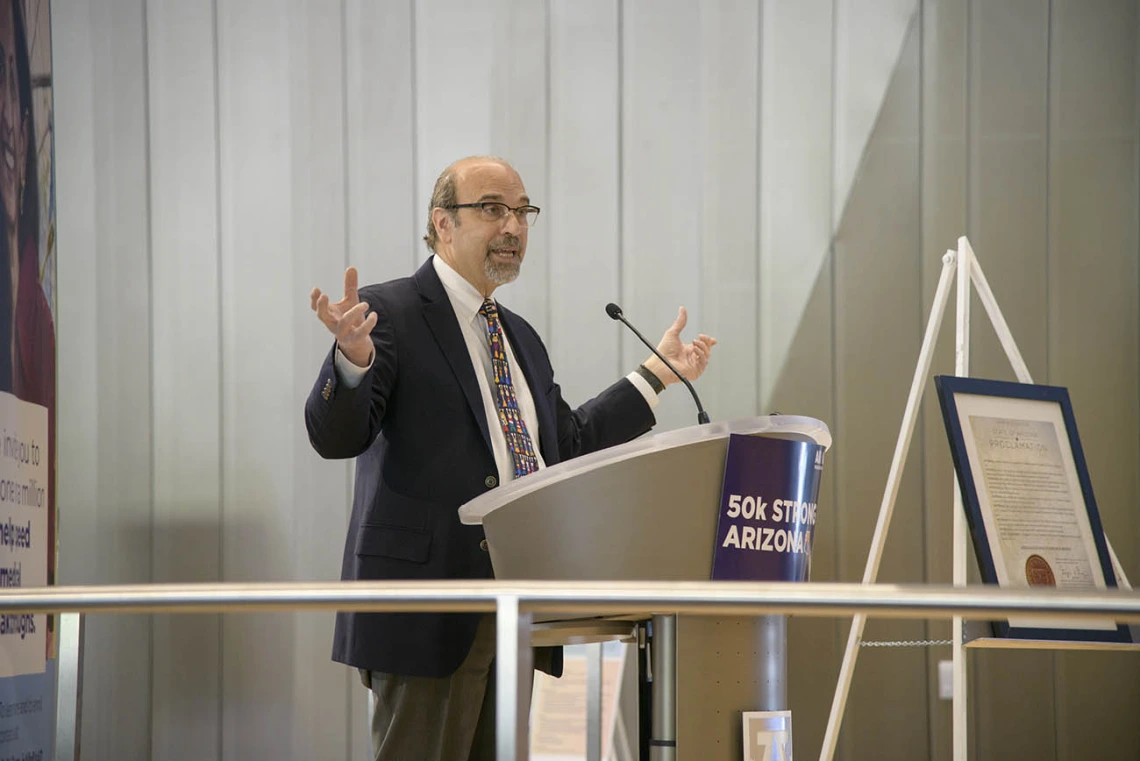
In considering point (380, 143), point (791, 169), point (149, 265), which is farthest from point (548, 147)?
point (149, 265)

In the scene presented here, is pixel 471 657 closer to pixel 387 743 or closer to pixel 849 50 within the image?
pixel 387 743

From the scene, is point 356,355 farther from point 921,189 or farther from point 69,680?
point 921,189

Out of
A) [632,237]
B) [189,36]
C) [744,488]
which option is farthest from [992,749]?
[189,36]

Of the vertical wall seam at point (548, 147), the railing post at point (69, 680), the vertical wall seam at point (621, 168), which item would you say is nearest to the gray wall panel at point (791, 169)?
the vertical wall seam at point (621, 168)

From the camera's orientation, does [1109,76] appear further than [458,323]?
Yes

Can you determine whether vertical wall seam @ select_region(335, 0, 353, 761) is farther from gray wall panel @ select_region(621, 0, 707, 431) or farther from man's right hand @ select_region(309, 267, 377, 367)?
man's right hand @ select_region(309, 267, 377, 367)

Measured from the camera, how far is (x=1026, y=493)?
2410 mm

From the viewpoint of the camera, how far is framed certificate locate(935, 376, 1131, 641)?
2312 millimetres

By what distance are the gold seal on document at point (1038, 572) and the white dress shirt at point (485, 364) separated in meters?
0.95

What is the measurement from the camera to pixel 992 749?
3.44 meters

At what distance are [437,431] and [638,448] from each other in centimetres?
88

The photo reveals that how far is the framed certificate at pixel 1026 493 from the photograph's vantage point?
7.59 feet

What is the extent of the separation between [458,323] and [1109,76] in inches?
90.3

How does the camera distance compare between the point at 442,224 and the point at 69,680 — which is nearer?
the point at 69,680
